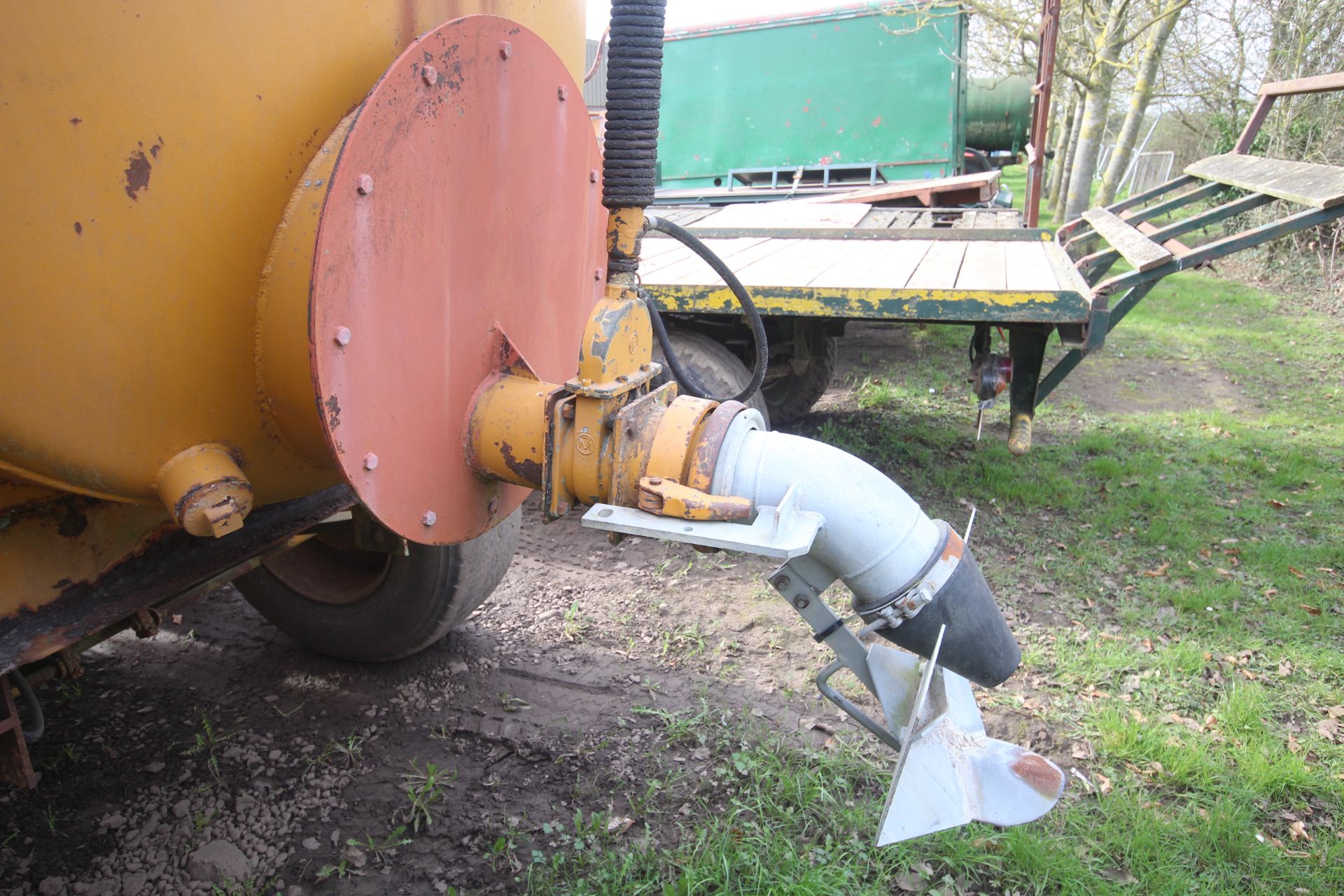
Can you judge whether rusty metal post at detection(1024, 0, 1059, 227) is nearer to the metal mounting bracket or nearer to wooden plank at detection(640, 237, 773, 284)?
wooden plank at detection(640, 237, 773, 284)

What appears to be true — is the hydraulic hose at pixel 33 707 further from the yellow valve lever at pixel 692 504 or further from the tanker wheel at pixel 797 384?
the tanker wheel at pixel 797 384

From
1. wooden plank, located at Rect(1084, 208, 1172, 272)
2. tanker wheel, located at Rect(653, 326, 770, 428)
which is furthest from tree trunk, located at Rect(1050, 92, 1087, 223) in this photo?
tanker wheel, located at Rect(653, 326, 770, 428)

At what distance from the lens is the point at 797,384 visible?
4.67 meters

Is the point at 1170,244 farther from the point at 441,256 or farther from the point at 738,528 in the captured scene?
the point at 441,256

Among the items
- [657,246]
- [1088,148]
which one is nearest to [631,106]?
[657,246]

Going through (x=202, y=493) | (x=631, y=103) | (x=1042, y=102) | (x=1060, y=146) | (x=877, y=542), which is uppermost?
(x=1060, y=146)

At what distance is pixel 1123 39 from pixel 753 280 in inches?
297

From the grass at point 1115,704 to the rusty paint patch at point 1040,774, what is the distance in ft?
1.74

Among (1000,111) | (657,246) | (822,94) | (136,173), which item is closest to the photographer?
(136,173)

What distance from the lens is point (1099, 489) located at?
412 centimetres

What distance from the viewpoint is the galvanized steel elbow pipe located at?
1.41 meters

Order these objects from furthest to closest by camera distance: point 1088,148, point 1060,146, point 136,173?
point 1060,146 → point 1088,148 → point 136,173

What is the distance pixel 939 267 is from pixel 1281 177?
1469 mm

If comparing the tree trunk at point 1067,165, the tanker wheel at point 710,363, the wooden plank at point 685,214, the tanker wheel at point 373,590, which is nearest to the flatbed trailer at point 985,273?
the tanker wheel at point 710,363
